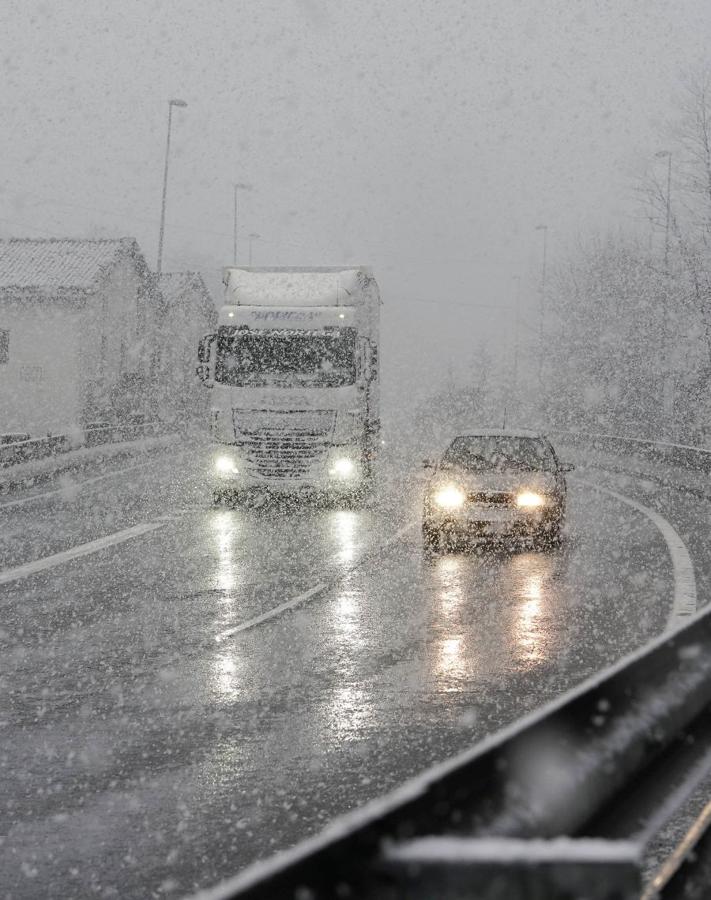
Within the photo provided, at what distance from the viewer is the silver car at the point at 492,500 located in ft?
53.7

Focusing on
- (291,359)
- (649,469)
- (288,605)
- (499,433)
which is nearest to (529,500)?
(499,433)

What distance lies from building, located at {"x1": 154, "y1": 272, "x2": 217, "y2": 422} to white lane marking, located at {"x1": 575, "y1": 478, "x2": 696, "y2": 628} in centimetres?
Answer: 5028

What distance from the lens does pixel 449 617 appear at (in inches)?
452

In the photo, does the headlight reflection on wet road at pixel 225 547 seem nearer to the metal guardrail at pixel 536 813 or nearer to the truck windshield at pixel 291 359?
the truck windshield at pixel 291 359

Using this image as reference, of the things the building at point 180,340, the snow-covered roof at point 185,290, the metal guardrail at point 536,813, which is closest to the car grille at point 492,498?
the metal guardrail at point 536,813

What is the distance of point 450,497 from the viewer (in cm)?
1645

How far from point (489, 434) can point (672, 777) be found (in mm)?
13800

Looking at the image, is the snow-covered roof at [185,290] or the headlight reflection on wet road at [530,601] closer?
the headlight reflection on wet road at [530,601]

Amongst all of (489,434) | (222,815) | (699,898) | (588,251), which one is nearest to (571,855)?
(699,898)

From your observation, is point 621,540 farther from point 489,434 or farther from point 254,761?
point 254,761

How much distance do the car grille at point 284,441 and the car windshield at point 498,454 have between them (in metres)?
4.66

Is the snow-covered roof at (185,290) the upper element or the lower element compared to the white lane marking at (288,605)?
upper

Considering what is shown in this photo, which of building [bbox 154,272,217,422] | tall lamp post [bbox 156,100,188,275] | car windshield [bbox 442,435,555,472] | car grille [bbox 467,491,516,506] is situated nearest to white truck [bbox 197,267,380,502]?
car windshield [bbox 442,435,555,472]

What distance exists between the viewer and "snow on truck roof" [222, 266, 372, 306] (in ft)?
76.0
